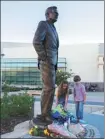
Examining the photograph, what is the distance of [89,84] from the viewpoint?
4366cm

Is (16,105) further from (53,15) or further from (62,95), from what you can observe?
(53,15)

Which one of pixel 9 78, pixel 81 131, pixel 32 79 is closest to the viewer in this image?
pixel 81 131

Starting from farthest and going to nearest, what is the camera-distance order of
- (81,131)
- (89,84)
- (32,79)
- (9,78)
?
(9,78), (32,79), (89,84), (81,131)

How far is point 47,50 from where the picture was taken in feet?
18.4

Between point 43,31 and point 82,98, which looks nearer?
point 43,31

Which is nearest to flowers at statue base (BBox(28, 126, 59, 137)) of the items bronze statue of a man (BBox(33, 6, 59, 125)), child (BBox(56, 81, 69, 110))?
bronze statue of a man (BBox(33, 6, 59, 125))

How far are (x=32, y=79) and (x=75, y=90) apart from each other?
3772 cm

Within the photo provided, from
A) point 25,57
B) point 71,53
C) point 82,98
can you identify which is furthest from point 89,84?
point 82,98

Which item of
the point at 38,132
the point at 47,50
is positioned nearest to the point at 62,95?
the point at 38,132

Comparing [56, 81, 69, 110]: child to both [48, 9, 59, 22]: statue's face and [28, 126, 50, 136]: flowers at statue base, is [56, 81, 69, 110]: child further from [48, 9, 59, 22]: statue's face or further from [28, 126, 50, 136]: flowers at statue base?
[48, 9, 59, 22]: statue's face

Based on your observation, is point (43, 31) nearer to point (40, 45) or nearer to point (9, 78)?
point (40, 45)

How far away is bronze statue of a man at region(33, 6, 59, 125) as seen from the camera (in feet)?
18.3

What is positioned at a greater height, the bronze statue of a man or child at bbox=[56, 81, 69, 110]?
the bronze statue of a man

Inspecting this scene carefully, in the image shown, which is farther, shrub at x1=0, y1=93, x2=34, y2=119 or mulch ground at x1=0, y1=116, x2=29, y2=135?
shrub at x1=0, y1=93, x2=34, y2=119
